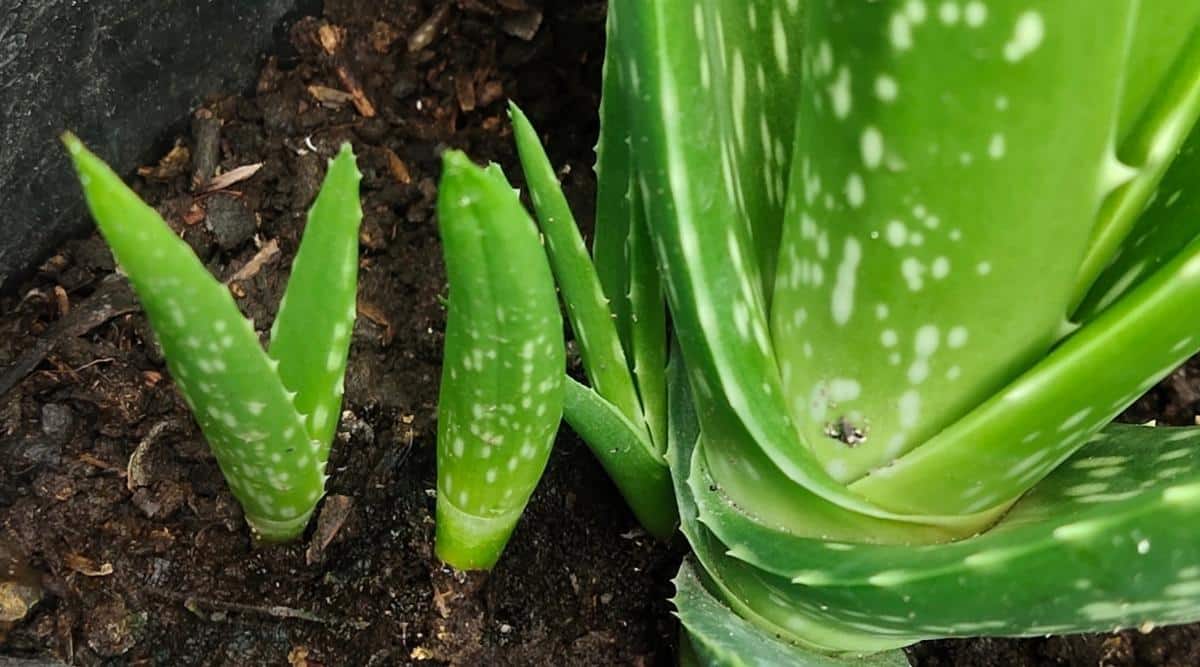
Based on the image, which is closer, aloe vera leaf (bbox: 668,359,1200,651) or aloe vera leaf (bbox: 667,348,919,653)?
aloe vera leaf (bbox: 668,359,1200,651)

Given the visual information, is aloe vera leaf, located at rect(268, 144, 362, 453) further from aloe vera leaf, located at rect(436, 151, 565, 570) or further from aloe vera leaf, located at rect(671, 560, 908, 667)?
aloe vera leaf, located at rect(671, 560, 908, 667)

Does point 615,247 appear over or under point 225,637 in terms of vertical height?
over

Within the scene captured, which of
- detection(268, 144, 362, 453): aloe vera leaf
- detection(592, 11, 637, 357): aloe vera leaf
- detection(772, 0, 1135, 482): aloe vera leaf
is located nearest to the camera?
detection(772, 0, 1135, 482): aloe vera leaf

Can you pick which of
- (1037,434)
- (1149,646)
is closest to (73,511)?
(1037,434)

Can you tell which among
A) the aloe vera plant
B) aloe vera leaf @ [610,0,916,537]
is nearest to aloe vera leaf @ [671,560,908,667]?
the aloe vera plant

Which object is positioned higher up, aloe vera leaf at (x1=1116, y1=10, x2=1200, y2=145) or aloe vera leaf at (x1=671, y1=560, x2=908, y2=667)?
aloe vera leaf at (x1=1116, y1=10, x2=1200, y2=145)

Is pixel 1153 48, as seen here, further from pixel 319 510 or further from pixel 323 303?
pixel 319 510

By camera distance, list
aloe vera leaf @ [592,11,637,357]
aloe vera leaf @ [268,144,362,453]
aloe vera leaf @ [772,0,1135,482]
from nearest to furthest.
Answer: aloe vera leaf @ [772,0,1135,482], aloe vera leaf @ [268,144,362,453], aloe vera leaf @ [592,11,637,357]

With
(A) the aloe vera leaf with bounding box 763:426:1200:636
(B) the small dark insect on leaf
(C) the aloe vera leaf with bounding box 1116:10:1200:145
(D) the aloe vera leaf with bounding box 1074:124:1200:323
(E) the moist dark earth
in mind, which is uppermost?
(C) the aloe vera leaf with bounding box 1116:10:1200:145

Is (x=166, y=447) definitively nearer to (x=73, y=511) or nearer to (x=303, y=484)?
(x=73, y=511)
